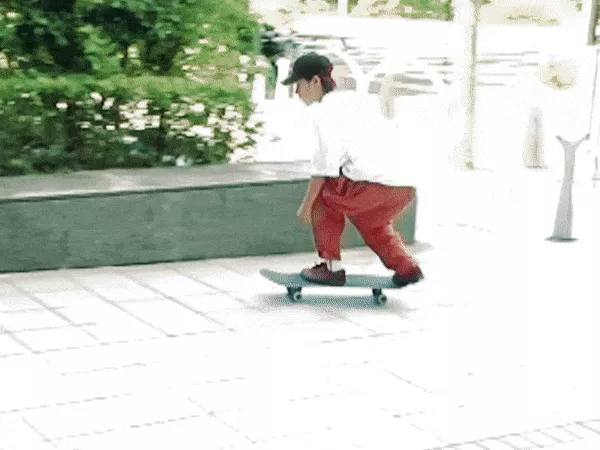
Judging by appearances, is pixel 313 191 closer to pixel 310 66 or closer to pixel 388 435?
pixel 310 66

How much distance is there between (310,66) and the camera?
25.4ft

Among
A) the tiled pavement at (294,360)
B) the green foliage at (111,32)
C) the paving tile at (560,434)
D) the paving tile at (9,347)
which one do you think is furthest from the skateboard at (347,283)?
the green foliage at (111,32)

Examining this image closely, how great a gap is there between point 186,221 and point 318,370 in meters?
2.86

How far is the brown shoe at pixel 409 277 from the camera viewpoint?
8.06 meters

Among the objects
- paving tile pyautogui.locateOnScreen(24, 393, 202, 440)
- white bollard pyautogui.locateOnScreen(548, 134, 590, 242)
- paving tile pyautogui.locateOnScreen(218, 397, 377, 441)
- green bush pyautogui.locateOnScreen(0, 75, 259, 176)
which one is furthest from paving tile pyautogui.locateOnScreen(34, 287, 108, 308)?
white bollard pyautogui.locateOnScreen(548, 134, 590, 242)

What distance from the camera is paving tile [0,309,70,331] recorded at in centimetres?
734

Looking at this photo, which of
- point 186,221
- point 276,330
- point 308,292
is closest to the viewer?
point 276,330

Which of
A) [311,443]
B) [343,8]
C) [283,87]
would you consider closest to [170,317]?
[311,443]

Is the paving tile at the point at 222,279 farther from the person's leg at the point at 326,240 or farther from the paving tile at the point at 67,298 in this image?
the paving tile at the point at 67,298

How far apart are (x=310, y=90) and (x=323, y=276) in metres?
1.28

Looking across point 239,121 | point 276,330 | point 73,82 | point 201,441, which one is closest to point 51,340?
point 276,330

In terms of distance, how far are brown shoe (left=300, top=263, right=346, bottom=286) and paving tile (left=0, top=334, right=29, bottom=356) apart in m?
2.10

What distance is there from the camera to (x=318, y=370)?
6672mm

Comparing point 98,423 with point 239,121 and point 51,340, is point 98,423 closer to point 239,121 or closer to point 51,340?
point 51,340
